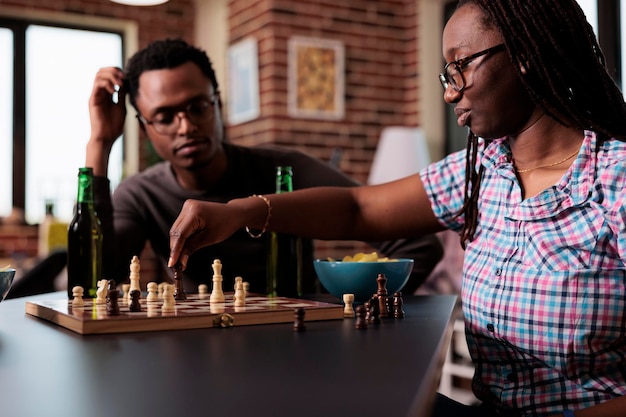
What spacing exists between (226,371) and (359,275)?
628 mm

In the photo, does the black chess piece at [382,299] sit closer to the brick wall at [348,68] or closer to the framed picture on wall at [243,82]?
the brick wall at [348,68]

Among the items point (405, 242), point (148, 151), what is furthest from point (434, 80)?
point (405, 242)

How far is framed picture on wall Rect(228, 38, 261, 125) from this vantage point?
457 centimetres

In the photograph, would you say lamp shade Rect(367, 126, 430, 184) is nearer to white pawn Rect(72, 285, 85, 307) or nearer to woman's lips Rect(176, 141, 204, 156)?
woman's lips Rect(176, 141, 204, 156)

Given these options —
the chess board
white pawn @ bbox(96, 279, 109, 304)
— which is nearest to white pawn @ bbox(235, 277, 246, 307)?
the chess board

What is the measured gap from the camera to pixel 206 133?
2.00 metres

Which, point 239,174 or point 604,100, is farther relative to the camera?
point 239,174

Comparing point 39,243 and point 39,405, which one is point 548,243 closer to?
point 39,405

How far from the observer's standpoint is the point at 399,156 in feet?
14.2

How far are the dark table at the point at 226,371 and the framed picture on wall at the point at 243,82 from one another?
3575mm

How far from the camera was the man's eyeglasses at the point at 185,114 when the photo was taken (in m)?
1.98

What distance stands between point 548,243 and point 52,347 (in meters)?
0.73

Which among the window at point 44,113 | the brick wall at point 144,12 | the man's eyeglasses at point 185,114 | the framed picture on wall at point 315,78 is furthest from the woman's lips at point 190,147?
the brick wall at point 144,12

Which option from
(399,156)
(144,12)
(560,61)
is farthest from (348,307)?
(144,12)
